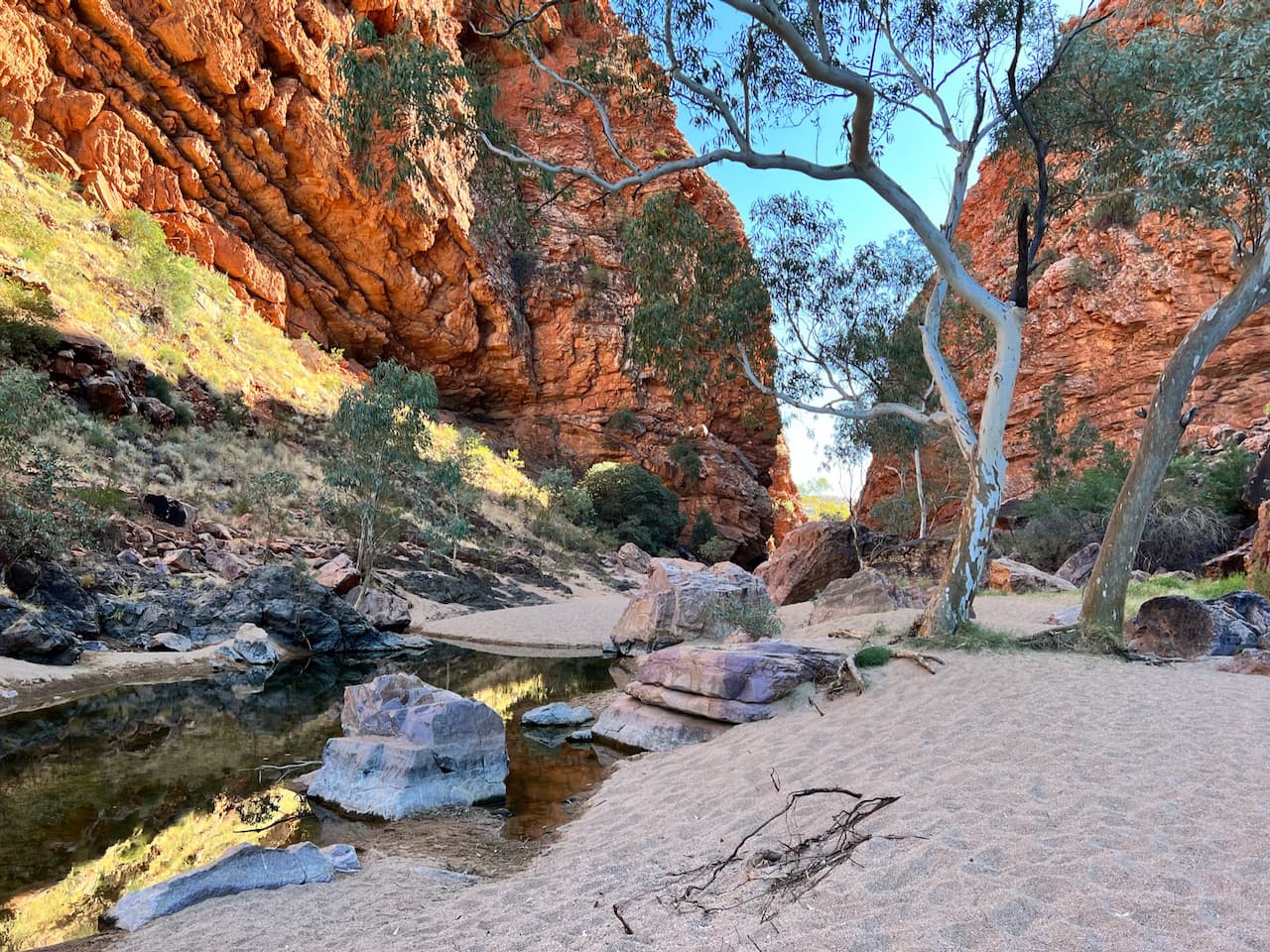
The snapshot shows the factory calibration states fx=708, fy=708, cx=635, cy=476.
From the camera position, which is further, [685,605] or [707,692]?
[685,605]

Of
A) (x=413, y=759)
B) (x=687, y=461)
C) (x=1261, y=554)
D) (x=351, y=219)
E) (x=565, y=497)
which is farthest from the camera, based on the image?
(x=687, y=461)

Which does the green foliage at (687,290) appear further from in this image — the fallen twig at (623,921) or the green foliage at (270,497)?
the green foliage at (270,497)

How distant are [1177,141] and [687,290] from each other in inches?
278

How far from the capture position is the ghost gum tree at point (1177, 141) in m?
7.85

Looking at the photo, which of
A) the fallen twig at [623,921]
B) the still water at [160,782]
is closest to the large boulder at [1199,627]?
the still water at [160,782]

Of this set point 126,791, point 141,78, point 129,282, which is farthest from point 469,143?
point 141,78

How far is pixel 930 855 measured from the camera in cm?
258

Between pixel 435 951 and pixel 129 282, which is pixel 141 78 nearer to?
pixel 129 282

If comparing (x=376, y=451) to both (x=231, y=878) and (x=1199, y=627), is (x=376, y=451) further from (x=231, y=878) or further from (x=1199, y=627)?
(x=1199, y=627)

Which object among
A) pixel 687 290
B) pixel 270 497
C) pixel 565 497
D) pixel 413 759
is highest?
pixel 687 290

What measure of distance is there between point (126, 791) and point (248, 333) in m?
23.7

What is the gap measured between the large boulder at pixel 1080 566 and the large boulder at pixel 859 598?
5.93 metres

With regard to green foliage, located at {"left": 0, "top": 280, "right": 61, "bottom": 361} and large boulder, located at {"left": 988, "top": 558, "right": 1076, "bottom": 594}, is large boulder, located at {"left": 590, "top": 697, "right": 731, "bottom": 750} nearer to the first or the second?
large boulder, located at {"left": 988, "top": 558, "right": 1076, "bottom": 594}

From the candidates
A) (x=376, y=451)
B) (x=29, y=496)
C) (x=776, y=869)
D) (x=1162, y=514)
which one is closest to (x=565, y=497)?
(x=376, y=451)
